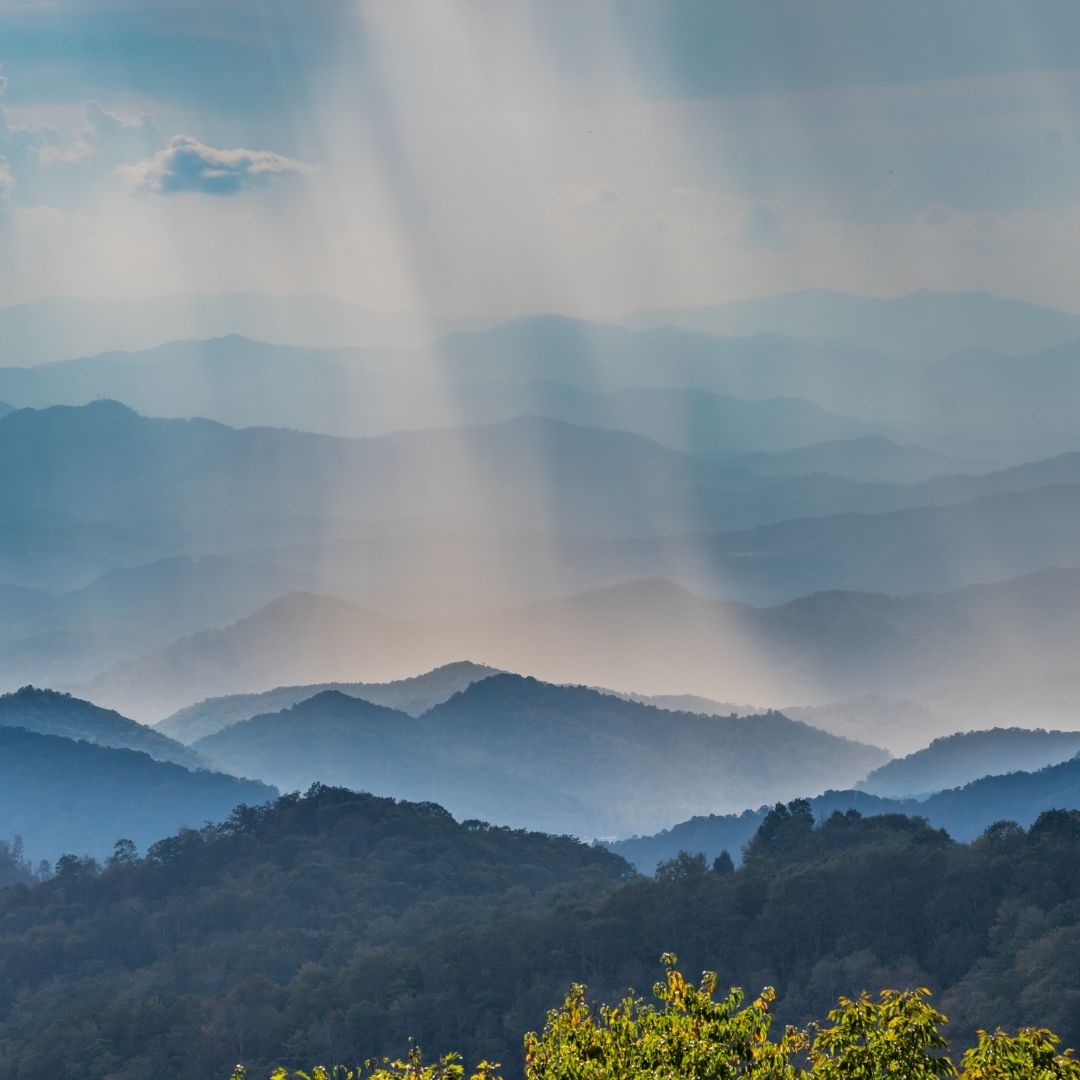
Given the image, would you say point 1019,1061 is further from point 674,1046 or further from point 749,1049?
point 674,1046

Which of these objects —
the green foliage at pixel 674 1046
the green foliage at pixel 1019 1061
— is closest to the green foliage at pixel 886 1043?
the green foliage at pixel 1019 1061

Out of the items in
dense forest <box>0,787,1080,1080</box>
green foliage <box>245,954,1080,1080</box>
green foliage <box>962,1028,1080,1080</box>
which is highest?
dense forest <box>0,787,1080,1080</box>

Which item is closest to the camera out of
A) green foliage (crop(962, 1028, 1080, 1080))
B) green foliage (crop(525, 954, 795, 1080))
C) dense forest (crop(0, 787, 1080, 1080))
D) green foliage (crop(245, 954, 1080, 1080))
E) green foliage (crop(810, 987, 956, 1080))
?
green foliage (crop(962, 1028, 1080, 1080))

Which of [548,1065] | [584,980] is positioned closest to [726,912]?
[584,980]

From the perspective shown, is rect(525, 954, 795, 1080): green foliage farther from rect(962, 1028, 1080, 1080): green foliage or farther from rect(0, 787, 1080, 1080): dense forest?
rect(0, 787, 1080, 1080): dense forest

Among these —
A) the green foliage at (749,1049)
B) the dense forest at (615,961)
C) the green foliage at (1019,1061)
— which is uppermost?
the dense forest at (615,961)

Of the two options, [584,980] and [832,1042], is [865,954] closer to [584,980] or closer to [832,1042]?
[584,980]

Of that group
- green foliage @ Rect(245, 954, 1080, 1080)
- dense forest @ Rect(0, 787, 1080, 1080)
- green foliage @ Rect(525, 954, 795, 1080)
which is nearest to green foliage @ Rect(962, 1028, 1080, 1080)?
green foliage @ Rect(245, 954, 1080, 1080)

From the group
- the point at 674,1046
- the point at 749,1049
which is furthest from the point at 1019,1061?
the point at 674,1046

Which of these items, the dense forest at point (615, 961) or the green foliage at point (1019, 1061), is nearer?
the green foliage at point (1019, 1061)

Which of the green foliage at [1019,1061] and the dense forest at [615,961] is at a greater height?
the dense forest at [615,961]

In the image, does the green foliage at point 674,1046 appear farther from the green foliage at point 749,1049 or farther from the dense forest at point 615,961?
the dense forest at point 615,961

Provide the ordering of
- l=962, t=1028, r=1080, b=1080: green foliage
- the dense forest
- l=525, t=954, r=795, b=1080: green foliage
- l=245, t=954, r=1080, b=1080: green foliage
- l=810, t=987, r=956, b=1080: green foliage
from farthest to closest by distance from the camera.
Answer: the dense forest → l=525, t=954, r=795, b=1080: green foliage → l=810, t=987, r=956, b=1080: green foliage → l=245, t=954, r=1080, b=1080: green foliage → l=962, t=1028, r=1080, b=1080: green foliage

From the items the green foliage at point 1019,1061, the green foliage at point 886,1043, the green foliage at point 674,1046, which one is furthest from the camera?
the green foliage at point 674,1046
